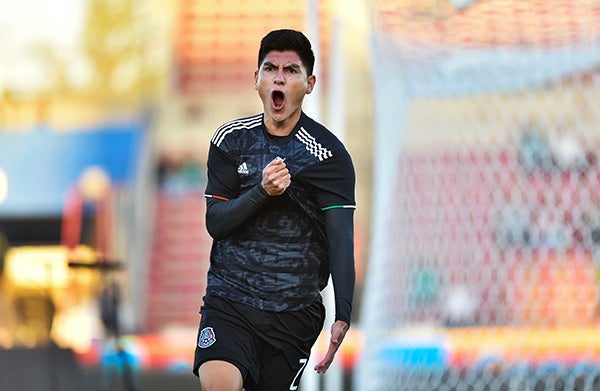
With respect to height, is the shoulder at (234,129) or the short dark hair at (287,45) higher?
the short dark hair at (287,45)

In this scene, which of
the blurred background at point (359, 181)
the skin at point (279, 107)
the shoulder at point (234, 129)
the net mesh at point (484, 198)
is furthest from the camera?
the blurred background at point (359, 181)

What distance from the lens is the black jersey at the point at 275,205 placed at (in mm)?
4820

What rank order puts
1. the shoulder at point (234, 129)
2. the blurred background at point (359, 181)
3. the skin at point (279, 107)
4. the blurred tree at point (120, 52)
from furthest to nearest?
the blurred tree at point (120, 52), the blurred background at point (359, 181), the shoulder at point (234, 129), the skin at point (279, 107)

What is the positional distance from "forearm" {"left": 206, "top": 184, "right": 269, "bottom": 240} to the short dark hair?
51cm

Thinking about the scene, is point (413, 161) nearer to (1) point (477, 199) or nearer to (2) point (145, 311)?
(1) point (477, 199)

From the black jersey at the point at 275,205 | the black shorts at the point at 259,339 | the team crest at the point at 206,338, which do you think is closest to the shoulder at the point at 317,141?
the black jersey at the point at 275,205

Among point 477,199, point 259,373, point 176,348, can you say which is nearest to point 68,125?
point 176,348

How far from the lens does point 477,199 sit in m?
16.2

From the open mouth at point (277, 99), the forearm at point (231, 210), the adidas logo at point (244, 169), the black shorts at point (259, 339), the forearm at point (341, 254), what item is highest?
the open mouth at point (277, 99)

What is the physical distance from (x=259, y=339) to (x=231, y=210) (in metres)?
0.51

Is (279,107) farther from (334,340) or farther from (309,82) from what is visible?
(334,340)

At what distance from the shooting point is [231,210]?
468cm

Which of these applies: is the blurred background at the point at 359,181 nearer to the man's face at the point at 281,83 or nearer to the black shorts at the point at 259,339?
the man's face at the point at 281,83

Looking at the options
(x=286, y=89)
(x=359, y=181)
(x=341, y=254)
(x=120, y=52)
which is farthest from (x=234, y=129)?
(x=120, y=52)
